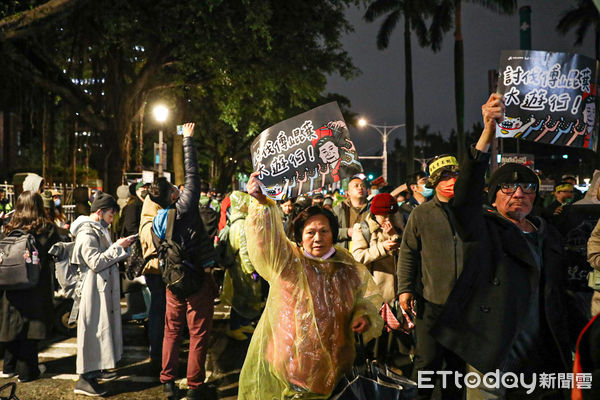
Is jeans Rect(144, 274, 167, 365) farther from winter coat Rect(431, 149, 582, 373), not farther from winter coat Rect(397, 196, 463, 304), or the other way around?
winter coat Rect(431, 149, 582, 373)

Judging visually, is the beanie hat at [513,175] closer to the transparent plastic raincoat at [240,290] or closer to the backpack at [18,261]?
the transparent plastic raincoat at [240,290]

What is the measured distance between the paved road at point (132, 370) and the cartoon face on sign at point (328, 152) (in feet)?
7.92

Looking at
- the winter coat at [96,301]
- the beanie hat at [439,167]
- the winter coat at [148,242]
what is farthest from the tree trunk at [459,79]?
the winter coat at [96,301]

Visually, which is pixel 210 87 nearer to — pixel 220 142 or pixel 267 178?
pixel 267 178

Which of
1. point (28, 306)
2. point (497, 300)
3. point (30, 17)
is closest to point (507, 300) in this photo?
point (497, 300)

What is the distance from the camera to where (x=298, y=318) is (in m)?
3.01

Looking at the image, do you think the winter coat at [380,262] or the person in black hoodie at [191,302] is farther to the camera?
the winter coat at [380,262]

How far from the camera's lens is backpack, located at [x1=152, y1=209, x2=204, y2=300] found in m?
4.36

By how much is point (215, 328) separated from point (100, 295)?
2571mm

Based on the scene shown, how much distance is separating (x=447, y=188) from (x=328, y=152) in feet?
4.81

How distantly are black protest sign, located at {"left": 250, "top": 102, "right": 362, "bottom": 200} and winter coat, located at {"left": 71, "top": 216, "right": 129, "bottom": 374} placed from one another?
5.40 ft

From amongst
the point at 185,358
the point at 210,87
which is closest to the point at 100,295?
the point at 185,358

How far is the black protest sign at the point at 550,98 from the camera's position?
4.97 meters

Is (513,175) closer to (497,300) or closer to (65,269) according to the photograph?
(497,300)
